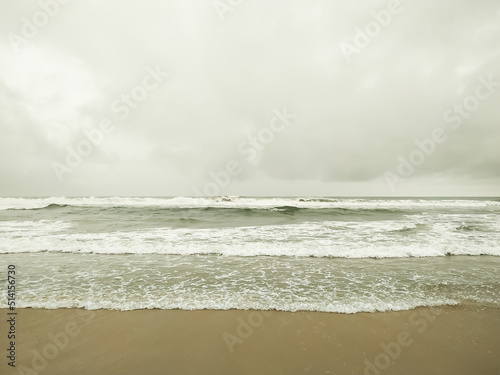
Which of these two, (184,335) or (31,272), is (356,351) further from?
(31,272)

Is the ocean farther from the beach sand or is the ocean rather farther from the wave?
the wave

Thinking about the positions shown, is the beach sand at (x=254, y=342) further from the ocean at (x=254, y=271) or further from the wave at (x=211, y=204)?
the wave at (x=211, y=204)

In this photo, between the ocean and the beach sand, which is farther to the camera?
the ocean

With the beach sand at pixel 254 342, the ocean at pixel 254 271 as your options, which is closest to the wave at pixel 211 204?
the ocean at pixel 254 271

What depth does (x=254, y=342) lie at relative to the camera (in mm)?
3971

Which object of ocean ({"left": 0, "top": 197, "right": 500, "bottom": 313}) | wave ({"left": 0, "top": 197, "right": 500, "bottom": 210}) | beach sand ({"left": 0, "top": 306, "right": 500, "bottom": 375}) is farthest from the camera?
wave ({"left": 0, "top": 197, "right": 500, "bottom": 210})

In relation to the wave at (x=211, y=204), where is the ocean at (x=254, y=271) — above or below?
below

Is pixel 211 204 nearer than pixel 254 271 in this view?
No

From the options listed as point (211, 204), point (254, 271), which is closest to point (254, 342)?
point (254, 271)

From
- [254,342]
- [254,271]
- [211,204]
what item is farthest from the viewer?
[211,204]

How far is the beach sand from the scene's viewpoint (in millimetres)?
3439

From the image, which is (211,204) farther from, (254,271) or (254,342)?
(254,342)

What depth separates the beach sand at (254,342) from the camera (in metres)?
3.44

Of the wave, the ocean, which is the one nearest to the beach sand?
the ocean
